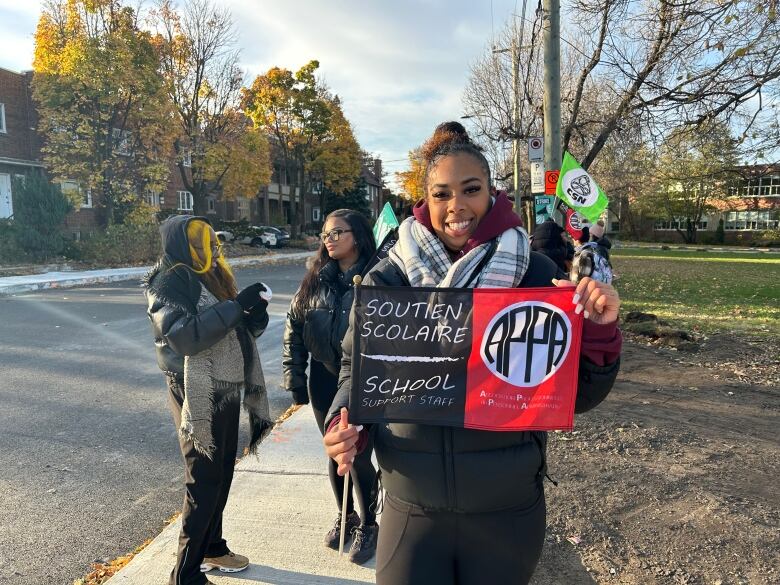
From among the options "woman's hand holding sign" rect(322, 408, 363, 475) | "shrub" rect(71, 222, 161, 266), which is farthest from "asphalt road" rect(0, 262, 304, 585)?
"shrub" rect(71, 222, 161, 266)

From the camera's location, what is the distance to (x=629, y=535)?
132 inches

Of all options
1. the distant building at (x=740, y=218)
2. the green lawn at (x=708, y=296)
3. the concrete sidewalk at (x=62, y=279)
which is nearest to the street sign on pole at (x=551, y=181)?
the green lawn at (x=708, y=296)

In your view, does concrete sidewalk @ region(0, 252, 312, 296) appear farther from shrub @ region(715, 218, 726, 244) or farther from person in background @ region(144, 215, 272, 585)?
shrub @ region(715, 218, 726, 244)

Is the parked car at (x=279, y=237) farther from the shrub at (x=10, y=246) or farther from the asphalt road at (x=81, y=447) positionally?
the asphalt road at (x=81, y=447)

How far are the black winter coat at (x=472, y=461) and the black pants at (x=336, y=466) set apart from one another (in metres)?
1.47

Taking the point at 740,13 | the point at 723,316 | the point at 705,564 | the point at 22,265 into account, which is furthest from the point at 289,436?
the point at 22,265

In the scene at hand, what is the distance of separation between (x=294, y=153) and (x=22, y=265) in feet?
67.5

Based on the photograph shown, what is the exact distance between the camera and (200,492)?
2762 millimetres

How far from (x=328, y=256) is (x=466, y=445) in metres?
2.09

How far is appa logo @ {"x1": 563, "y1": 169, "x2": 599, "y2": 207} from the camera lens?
764 cm

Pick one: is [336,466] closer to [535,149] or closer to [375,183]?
[535,149]

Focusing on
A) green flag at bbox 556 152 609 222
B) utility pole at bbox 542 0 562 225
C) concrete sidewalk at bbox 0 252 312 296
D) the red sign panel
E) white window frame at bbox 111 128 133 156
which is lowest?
concrete sidewalk at bbox 0 252 312 296

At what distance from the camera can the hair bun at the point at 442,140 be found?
6.68 feet

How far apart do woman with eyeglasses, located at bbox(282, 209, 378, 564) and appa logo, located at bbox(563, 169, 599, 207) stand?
4.92 metres
